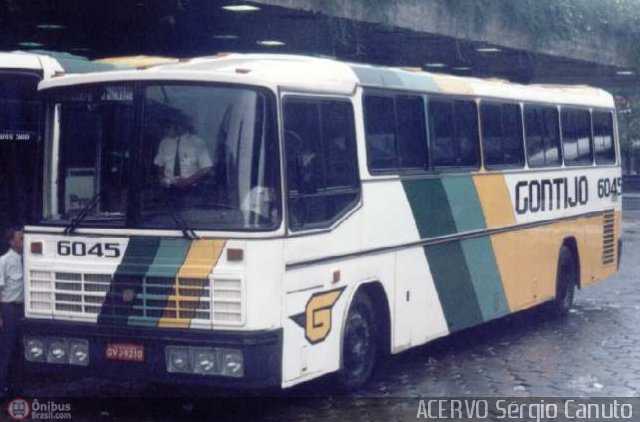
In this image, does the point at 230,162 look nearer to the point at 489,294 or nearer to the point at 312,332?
the point at 312,332

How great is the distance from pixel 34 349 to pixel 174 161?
196cm

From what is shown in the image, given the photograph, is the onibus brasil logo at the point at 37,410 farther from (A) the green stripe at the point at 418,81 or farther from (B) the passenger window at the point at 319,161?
(A) the green stripe at the point at 418,81

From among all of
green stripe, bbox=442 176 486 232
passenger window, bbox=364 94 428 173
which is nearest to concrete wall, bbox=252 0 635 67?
green stripe, bbox=442 176 486 232

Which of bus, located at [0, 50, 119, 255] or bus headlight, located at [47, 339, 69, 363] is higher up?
bus, located at [0, 50, 119, 255]

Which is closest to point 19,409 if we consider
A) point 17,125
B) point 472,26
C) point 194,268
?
point 194,268

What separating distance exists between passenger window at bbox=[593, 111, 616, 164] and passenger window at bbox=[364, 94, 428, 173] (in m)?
6.49

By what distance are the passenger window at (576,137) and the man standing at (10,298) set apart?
8.71 m

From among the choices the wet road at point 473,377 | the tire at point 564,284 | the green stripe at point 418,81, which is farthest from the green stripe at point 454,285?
the tire at point 564,284

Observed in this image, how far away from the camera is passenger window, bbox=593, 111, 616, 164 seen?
19219mm

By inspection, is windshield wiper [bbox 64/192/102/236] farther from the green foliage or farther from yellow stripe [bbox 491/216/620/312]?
the green foliage

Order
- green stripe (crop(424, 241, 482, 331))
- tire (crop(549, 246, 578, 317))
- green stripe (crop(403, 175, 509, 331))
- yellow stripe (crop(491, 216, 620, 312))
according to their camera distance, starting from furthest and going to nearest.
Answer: tire (crop(549, 246, 578, 317))
yellow stripe (crop(491, 216, 620, 312))
green stripe (crop(424, 241, 482, 331))
green stripe (crop(403, 175, 509, 331))

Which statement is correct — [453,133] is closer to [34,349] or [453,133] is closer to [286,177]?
[286,177]

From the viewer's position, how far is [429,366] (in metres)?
13.6

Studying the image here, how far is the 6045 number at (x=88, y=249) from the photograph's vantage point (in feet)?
34.2
